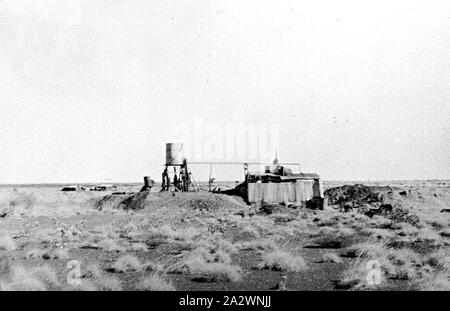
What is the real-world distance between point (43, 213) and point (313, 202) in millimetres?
17537

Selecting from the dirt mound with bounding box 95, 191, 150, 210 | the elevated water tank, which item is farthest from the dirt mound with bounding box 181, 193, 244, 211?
the elevated water tank

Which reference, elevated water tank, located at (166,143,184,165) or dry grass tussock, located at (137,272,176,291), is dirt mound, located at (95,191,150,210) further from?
dry grass tussock, located at (137,272,176,291)

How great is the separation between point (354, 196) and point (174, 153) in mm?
15391

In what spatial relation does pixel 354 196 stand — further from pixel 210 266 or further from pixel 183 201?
pixel 210 266

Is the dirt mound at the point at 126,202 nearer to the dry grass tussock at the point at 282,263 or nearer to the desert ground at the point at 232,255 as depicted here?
the desert ground at the point at 232,255

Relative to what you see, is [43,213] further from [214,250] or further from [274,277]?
[274,277]

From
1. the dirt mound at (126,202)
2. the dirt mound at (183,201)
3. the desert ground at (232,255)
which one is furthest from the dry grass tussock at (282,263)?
the dirt mound at (126,202)

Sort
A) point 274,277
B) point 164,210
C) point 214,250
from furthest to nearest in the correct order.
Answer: point 164,210 < point 214,250 < point 274,277

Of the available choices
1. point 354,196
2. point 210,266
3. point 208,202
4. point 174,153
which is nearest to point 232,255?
point 210,266

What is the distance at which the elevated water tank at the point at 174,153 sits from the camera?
98.8ft

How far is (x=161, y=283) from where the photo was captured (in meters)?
8.23

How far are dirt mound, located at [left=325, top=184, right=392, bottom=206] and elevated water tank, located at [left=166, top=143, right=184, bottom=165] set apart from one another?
12381 mm

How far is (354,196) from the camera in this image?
33.5 metres
